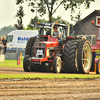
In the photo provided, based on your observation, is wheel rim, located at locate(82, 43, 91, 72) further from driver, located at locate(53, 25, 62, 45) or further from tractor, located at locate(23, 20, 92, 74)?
driver, located at locate(53, 25, 62, 45)

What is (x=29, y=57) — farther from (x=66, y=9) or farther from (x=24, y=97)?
(x=66, y=9)

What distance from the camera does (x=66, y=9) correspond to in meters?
46.0

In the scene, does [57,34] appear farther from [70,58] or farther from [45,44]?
[70,58]

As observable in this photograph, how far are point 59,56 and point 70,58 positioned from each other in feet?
2.02

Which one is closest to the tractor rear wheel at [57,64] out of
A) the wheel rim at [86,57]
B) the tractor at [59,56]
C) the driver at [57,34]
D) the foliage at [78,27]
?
the tractor at [59,56]

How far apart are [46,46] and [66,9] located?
29887 mm

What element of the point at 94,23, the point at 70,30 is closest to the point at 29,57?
the point at 70,30

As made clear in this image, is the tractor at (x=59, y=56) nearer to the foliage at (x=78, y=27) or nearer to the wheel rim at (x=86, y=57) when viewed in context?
the wheel rim at (x=86, y=57)

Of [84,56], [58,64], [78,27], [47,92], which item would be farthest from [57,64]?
[78,27]

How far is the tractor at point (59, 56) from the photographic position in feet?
54.0

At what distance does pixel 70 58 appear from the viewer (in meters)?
16.5

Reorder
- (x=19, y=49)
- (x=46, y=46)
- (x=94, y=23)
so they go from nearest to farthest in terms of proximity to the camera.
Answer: (x=46, y=46), (x=94, y=23), (x=19, y=49)

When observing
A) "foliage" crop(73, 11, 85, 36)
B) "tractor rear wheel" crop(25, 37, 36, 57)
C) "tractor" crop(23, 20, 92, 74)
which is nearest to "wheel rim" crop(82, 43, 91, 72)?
"tractor" crop(23, 20, 92, 74)

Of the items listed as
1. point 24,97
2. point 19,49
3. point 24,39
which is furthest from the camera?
point 24,39
